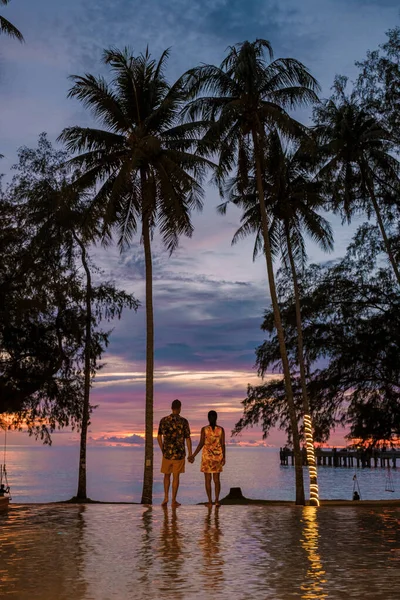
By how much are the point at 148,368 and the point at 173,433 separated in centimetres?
1344

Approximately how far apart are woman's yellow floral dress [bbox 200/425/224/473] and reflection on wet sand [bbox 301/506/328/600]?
2859mm

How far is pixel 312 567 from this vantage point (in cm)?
876

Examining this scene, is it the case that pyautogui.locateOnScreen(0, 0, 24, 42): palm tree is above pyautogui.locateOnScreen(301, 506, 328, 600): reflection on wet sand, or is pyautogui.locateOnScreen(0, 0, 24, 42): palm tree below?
above

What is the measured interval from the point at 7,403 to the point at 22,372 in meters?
1.48

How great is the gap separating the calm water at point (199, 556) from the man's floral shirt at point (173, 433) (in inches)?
53.6

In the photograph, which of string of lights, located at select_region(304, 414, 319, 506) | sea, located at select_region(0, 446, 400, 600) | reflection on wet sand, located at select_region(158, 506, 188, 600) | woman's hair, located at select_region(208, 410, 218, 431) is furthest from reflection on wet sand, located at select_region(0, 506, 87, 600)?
string of lights, located at select_region(304, 414, 319, 506)

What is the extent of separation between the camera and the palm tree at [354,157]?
35156mm

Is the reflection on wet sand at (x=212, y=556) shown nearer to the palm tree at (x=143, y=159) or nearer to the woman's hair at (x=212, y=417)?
the woman's hair at (x=212, y=417)

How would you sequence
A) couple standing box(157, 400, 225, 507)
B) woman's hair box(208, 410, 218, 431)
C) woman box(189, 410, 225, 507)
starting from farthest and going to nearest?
woman box(189, 410, 225, 507), woman's hair box(208, 410, 218, 431), couple standing box(157, 400, 225, 507)

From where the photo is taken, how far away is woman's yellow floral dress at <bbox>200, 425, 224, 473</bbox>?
54.3 feet

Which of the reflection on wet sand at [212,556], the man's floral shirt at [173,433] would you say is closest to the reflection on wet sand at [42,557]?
the reflection on wet sand at [212,556]

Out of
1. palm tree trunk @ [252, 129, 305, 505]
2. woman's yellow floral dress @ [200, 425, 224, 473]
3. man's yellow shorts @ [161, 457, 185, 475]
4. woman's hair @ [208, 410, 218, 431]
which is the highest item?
palm tree trunk @ [252, 129, 305, 505]

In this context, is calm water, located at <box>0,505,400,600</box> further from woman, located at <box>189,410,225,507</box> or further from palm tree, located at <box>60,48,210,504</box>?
palm tree, located at <box>60,48,210,504</box>

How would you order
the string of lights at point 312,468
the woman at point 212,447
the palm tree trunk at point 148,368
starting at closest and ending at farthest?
the woman at point 212,447, the string of lights at point 312,468, the palm tree trunk at point 148,368
